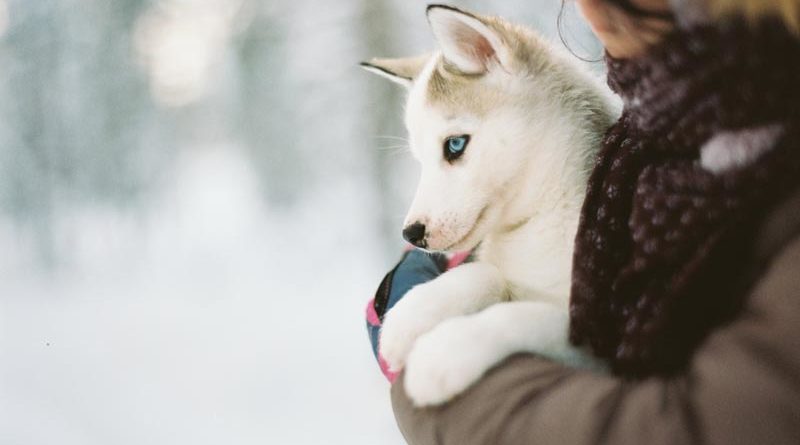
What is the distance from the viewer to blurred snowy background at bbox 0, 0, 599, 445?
1819 mm

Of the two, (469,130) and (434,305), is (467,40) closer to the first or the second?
(469,130)

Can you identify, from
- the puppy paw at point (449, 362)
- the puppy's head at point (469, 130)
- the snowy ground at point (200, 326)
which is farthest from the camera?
the snowy ground at point (200, 326)

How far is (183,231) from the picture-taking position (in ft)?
Result: 6.84

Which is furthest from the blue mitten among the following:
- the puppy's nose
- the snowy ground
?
the snowy ground

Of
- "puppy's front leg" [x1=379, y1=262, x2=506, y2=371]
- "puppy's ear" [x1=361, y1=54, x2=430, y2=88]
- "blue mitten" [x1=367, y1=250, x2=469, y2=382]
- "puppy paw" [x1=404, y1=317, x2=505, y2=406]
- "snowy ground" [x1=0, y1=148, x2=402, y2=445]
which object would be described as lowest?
"snowy ground" [x1=0, y1=148, x2=402, y2=445]

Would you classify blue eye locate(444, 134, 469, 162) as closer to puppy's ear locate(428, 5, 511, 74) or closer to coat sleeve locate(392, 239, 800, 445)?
puppy's ear locate(428, 5, 511, 74)

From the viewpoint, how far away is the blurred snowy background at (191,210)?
182 cm

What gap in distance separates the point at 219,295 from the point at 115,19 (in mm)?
920

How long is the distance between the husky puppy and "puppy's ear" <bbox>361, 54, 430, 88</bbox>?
8cm

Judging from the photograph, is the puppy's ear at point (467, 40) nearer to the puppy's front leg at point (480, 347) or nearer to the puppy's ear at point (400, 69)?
the puppy's ear at point (400, 69)

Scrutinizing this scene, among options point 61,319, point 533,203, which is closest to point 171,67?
point 61,319

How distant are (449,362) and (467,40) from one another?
454 millimetres

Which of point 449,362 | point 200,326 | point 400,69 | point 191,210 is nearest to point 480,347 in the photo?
point 449,362

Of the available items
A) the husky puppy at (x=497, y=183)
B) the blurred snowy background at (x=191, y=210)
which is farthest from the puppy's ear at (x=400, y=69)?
the blurred snowy background at (x=191, y=210)
